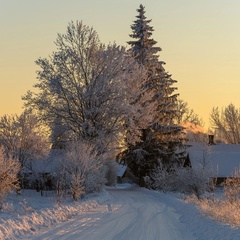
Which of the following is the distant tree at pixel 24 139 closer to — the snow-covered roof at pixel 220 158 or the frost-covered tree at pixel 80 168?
the frost-covered tree at pixel 80 168

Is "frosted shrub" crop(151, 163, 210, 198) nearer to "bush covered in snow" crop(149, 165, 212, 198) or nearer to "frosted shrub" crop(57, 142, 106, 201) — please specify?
"bush covered in snow" crop(149, 165, 212, 198)

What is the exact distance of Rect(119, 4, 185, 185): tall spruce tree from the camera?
51094 millimetres

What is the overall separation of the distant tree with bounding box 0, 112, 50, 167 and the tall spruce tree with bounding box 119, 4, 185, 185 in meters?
10.1

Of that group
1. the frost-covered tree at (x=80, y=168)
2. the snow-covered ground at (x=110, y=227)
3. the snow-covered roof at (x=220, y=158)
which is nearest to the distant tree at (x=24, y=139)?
the frost-covered tree at (x=80, y=168)

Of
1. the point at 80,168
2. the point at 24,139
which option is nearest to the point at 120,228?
the point at 80,168

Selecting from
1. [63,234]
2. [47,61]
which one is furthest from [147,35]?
[63,234]

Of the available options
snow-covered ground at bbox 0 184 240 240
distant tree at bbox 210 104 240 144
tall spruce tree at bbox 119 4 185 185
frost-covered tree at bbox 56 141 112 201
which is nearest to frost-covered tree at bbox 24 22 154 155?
frost-covered tree at bbox 56 141 112 201

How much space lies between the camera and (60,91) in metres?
38.5

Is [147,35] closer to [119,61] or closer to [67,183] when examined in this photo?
[119,61]

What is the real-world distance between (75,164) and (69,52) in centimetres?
1241

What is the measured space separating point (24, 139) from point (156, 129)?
1496cm

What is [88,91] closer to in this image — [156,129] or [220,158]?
[156,129]

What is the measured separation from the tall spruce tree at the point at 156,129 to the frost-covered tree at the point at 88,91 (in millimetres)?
11796

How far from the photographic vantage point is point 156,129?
170 feet
